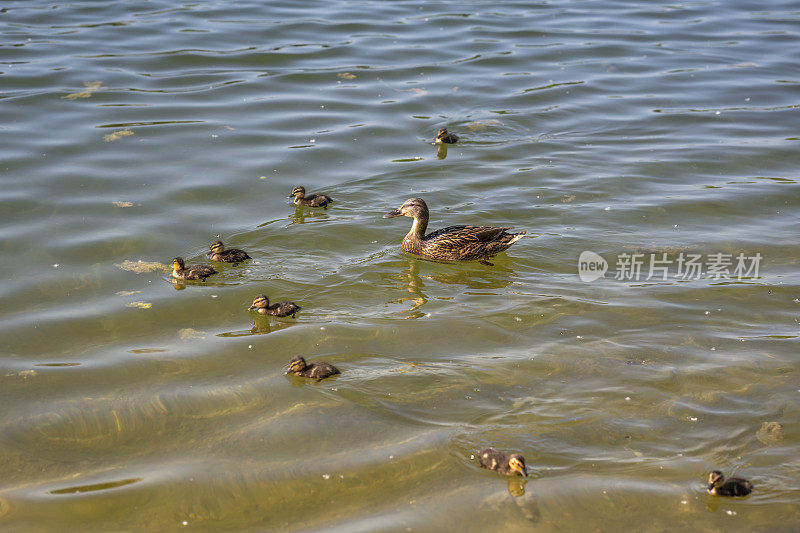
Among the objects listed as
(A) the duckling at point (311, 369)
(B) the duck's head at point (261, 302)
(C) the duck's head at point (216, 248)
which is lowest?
(A) the duckling at point (311, 369)

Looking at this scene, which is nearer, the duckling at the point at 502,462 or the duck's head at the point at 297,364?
the duckling at the point at 502,462

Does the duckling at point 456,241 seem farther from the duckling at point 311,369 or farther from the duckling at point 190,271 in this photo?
the duckling at point 311,369

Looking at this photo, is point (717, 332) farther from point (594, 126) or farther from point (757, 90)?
point (757, 90)

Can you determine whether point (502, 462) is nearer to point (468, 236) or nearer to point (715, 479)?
point (715, 479)

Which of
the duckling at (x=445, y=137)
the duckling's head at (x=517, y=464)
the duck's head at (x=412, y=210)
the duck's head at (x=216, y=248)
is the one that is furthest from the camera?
the duckling at (x=445, y=137)

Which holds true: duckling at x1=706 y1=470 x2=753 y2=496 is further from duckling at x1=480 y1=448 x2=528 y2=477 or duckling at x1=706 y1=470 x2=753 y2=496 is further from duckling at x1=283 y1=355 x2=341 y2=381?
duckling at x1=283 y1=355 x2=341 y2=381

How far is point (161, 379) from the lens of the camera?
7.66 meters

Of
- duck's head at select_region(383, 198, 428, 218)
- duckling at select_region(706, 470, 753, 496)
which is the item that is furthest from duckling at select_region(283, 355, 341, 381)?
duck's head at select_region(383, 198, 428, 218)

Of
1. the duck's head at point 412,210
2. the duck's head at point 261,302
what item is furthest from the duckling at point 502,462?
the duck's head at point 412,210

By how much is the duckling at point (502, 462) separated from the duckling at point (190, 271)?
14.3ft

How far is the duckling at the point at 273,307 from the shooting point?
8.66m

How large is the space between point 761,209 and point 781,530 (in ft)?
22.1

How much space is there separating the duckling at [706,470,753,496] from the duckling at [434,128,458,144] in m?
8.59

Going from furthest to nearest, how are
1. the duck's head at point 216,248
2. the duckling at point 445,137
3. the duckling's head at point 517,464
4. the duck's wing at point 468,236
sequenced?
the duckling at point 445,137 → the duck's wing at point 468,236 → the duck's head at point 216,248 → the duckling's head at point 517,464
